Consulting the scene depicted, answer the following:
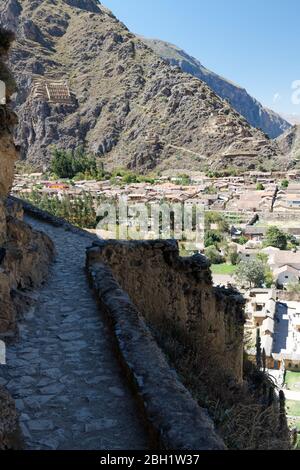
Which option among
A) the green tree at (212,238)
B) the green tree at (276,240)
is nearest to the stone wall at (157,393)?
the green tree at (212,238)

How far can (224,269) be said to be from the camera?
44.7m

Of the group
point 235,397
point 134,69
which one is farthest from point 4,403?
point 134,69

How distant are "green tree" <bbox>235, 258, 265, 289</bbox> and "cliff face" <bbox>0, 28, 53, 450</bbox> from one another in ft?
108

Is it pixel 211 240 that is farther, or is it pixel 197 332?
pixel 211 240

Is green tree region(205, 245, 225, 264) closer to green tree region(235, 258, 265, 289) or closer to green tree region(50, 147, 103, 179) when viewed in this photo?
green tree region(235, 258, 265, 289)

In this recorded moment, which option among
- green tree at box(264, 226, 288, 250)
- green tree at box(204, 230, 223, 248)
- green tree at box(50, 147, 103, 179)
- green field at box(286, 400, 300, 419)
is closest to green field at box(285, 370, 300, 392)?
green field at box(286, 400, 300, 419)

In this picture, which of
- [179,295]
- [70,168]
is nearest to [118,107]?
[70,168]

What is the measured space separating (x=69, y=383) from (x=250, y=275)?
3758 centimetres

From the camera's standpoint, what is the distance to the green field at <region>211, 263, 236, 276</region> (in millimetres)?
43722

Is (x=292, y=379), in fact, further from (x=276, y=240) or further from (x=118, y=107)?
(x=118, y=107)

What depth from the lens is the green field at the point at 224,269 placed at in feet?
143
